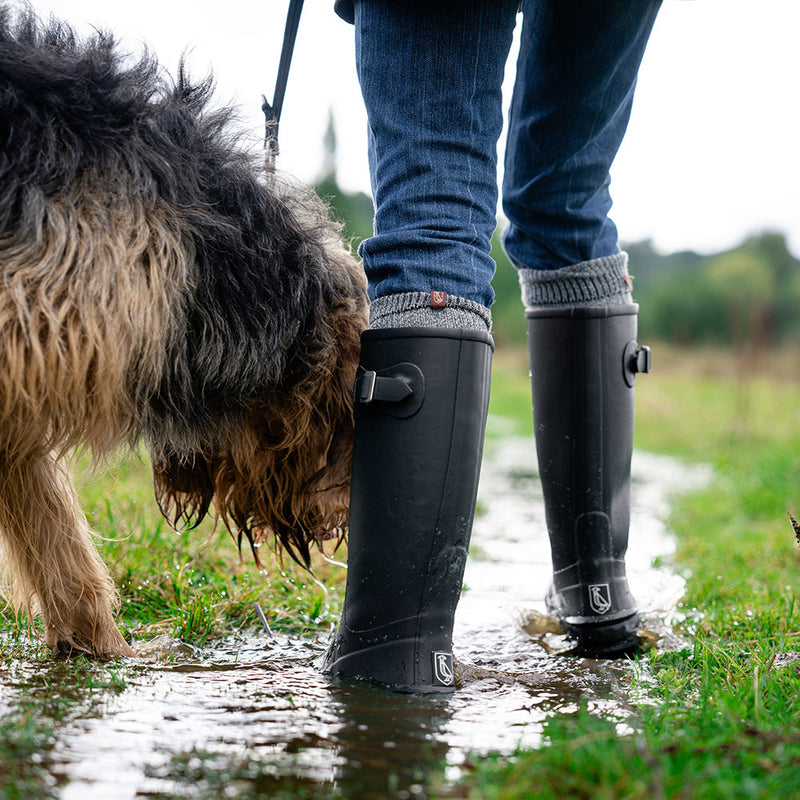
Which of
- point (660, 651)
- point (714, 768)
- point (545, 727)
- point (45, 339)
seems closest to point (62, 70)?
point (45, 339)

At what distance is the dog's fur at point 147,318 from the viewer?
1594mm

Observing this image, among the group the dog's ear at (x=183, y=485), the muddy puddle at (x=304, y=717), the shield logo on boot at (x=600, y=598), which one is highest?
the dog's ear at (x=183, y=485)

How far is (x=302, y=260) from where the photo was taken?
1.90 m

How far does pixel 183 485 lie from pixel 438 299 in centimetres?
84

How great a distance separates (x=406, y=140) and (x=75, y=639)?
1.41 m

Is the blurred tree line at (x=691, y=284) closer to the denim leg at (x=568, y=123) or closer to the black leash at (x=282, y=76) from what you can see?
the denim leg at (x=568, y=123)

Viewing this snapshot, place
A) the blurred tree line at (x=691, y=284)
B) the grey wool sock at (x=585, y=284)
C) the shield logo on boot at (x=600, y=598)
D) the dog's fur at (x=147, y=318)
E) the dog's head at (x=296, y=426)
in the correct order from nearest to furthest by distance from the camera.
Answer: the dog's fur at (x=147, y=318)
the dog's head at (x=296, y=426)
the shield logo on boot at (x=600, y=598)
the grey wool sock at (x=585, y=284)
the blurred tree line at (x=691, y=284)

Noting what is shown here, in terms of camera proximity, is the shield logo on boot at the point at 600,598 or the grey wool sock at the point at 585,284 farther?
the grey wool sock at the point at 585,284

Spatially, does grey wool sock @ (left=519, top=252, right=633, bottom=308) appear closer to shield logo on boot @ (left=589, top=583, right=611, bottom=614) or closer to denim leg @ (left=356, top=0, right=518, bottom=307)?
denim leg @ (left=356, top=0, right=518, bottom=307)

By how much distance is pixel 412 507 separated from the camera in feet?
6.06

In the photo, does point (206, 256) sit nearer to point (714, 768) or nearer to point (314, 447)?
point (314, 447)

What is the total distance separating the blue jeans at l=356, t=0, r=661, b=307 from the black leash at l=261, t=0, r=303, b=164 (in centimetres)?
29

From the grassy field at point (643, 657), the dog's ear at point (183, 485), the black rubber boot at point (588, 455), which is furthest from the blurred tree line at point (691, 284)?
the dog's ear at point (183, 485)

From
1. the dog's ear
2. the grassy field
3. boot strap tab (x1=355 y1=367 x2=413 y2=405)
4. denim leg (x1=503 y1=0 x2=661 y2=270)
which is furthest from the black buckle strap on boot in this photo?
denim leg (x1=503 y1=0 x2=661 y2=270)
